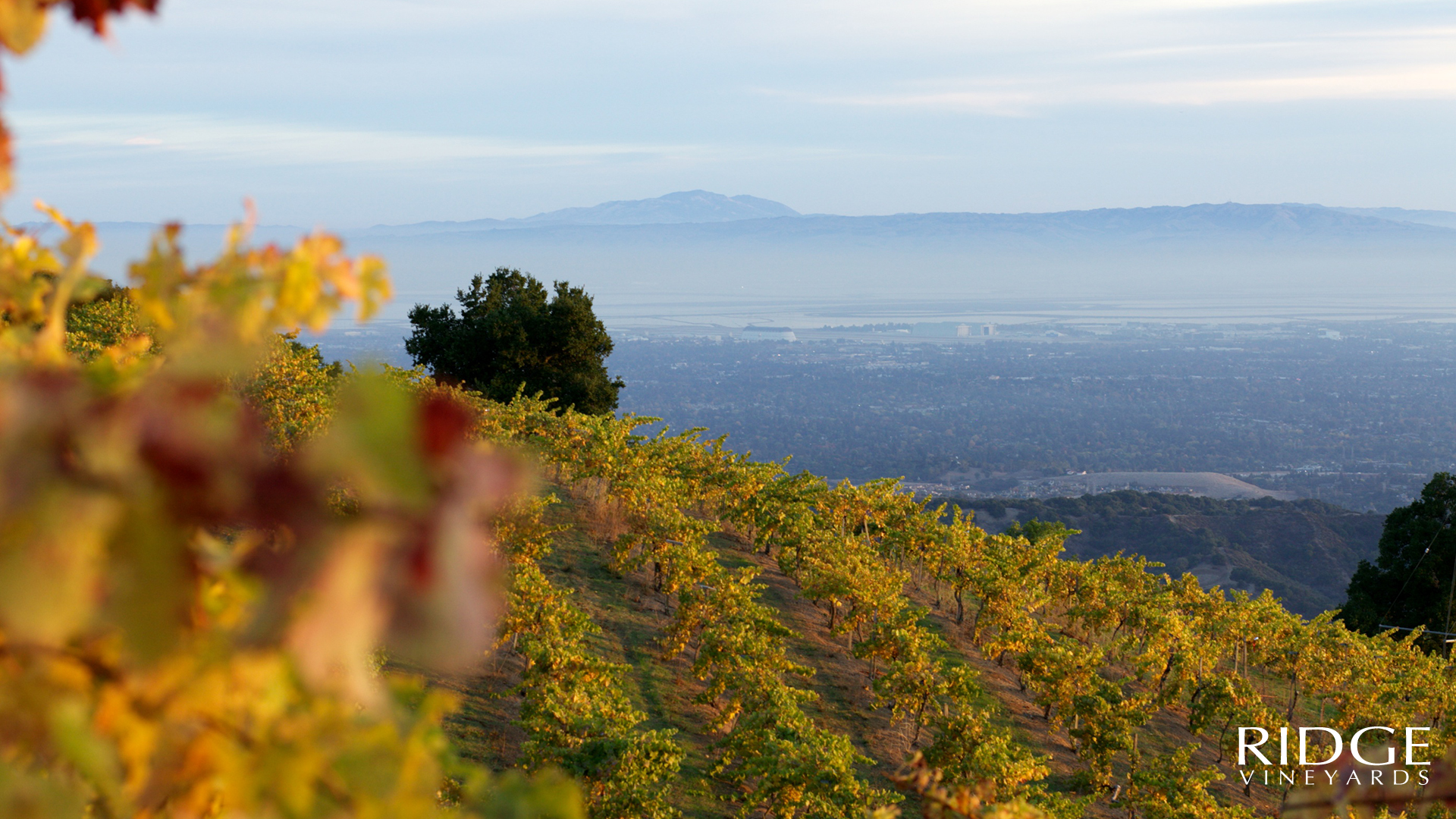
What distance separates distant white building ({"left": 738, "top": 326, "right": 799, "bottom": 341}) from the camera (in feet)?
565

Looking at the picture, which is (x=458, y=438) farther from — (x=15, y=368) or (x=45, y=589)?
(x=15, y=368)

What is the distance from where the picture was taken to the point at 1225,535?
53656 millimetres

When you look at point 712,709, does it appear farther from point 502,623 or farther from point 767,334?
point 767,334

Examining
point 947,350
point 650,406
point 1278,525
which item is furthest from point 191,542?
point 947,350

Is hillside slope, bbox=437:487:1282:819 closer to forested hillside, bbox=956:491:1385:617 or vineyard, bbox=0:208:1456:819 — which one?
vineyard, bbox=0:208:1456:819

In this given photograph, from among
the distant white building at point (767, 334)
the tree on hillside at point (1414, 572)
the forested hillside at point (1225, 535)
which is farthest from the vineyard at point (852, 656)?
the distant white building at point (767, 334)

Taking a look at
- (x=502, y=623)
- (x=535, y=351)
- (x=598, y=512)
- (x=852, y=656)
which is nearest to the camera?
(x=502, y=623)

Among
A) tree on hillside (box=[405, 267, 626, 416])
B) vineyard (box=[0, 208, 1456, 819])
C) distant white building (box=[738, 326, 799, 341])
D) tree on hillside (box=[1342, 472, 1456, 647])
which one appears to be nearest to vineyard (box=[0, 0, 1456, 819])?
vineyard (box=[0, 208, 1456, 819])

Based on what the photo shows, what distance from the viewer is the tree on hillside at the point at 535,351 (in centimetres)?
2591

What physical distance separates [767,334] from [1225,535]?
420 feet

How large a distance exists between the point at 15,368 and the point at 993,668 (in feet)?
46.8

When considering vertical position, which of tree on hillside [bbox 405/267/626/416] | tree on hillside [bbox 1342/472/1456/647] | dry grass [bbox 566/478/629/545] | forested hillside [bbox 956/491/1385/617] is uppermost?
tree on hillside [bbox 405/267/626/416]

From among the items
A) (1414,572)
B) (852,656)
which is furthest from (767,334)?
(852,656)

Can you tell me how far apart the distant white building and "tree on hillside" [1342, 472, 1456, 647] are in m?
150
